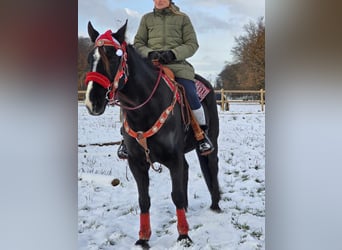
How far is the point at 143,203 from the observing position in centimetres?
182

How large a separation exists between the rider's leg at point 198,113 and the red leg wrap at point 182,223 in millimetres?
268

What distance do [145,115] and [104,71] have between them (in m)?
0.24

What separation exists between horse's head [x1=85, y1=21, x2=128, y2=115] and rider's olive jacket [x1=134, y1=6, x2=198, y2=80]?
162 millimetres

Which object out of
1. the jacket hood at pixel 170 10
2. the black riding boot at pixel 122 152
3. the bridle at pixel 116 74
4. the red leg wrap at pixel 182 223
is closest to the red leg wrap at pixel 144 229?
the red leg wrap at pixel 182 223

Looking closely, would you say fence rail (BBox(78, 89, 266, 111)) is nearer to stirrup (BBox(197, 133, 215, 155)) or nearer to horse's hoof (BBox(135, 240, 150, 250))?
stirrup (BBox(197, 133, 215, 155))

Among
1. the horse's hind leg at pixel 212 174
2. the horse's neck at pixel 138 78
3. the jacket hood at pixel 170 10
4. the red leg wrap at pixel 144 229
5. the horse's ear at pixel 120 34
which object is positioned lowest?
the red leg wrap at pixel 144 229

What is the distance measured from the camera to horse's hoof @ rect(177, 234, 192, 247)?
180 centimetres

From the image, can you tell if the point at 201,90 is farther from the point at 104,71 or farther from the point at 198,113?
the point at 104,71

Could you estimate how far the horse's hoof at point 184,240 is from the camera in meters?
1.80

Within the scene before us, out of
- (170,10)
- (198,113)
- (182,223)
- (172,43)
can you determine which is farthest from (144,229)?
(170,10)

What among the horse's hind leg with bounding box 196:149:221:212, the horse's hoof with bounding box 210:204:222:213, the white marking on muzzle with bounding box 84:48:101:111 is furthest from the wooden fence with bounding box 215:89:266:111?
the white marking on muzzle with bounding box 84:48:101:111

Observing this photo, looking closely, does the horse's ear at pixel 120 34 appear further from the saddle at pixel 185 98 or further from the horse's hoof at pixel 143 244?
the horse's hoof at pixel 143 244
